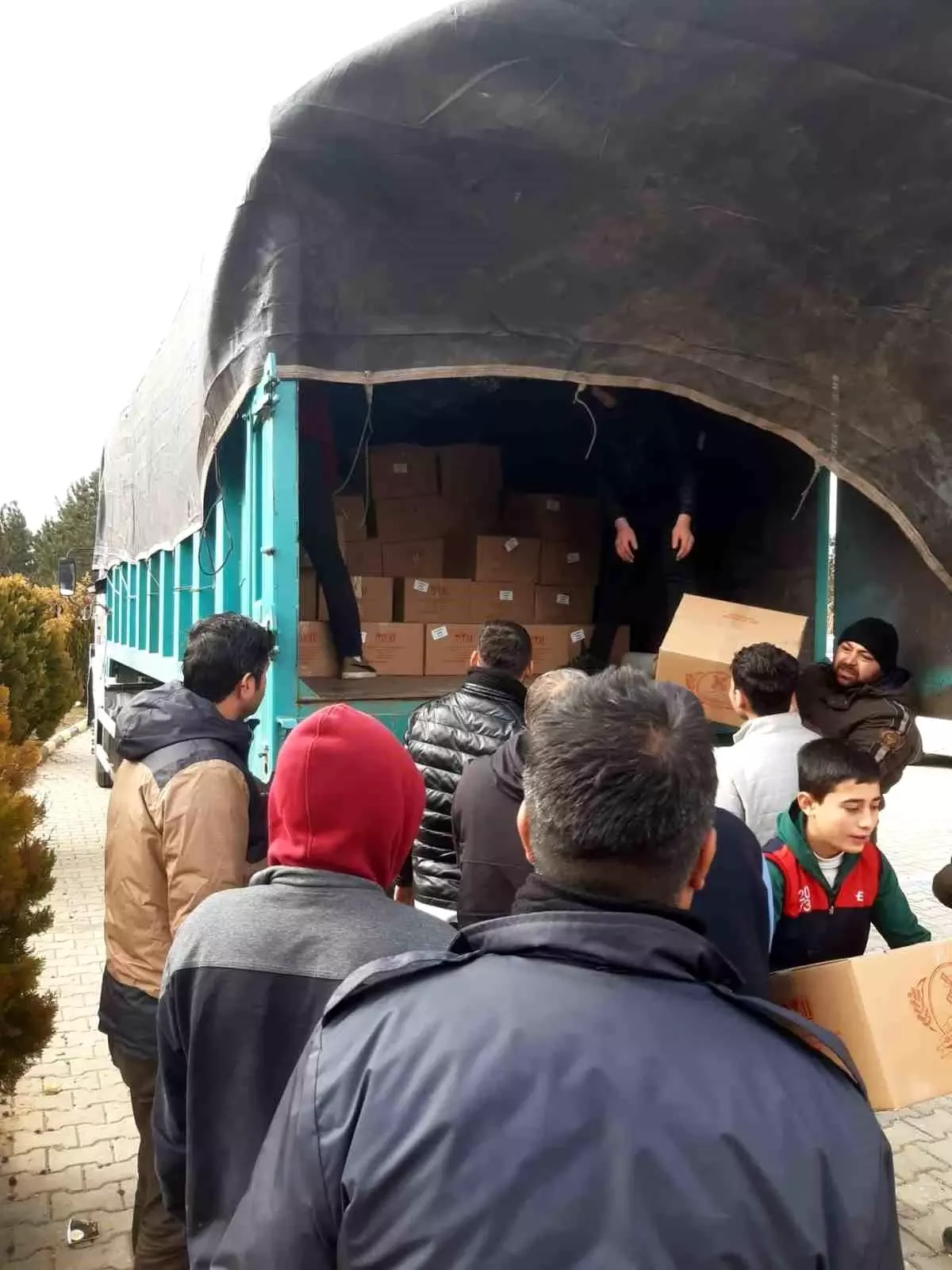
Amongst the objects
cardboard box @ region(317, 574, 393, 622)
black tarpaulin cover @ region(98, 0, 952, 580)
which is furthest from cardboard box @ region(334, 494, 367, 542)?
black tarpaulin cover @ region(98, 0, 952, 580)

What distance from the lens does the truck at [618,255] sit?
2.18 m

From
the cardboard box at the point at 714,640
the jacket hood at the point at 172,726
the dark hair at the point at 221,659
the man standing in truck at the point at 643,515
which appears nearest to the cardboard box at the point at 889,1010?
the jacket hood at the point at 172,726

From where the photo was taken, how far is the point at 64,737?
15.2 meters

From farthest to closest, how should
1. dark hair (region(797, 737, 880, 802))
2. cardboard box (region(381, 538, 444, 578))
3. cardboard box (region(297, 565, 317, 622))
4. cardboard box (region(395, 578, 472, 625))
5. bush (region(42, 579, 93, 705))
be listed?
bush (region(42, 579, 93, 705)) < cardboard box (region(381, 538, 444, 578)) < cardboard box (region(395, 578, 472, 625)) < cardboard box (region(297, 565, 317, 622)) < dark hair (region(797, 737, 880, 802))

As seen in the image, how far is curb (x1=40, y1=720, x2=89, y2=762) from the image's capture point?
1359cm

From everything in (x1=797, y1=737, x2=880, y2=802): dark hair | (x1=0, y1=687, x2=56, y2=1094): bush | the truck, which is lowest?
(x1=0, y1=687, x2=56, y2=1094): bush

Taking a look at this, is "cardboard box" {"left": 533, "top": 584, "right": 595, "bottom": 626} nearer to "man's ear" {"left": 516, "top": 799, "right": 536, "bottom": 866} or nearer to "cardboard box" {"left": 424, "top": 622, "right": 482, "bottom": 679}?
"cardboard box" {"left": 424, "top": 622, "right": 482, "bottom": 679}

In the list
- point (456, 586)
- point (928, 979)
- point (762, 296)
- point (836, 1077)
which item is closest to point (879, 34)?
point (762, 296)

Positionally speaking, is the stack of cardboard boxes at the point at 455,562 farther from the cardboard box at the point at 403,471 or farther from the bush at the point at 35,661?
the bush at the point at 35,661

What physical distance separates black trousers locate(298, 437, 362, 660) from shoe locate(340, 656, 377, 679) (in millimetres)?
25

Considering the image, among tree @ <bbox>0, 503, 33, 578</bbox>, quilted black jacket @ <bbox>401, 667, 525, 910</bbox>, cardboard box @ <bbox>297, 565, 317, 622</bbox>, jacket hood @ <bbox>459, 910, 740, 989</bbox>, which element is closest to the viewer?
jacket hood @ <bbox>459, 910, 740, 989</bbox>

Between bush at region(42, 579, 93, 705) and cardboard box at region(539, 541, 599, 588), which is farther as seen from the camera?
bush at region(42, 579, 93, 705)

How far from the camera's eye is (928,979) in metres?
1.87

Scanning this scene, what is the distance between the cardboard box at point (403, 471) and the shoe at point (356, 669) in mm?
1213
